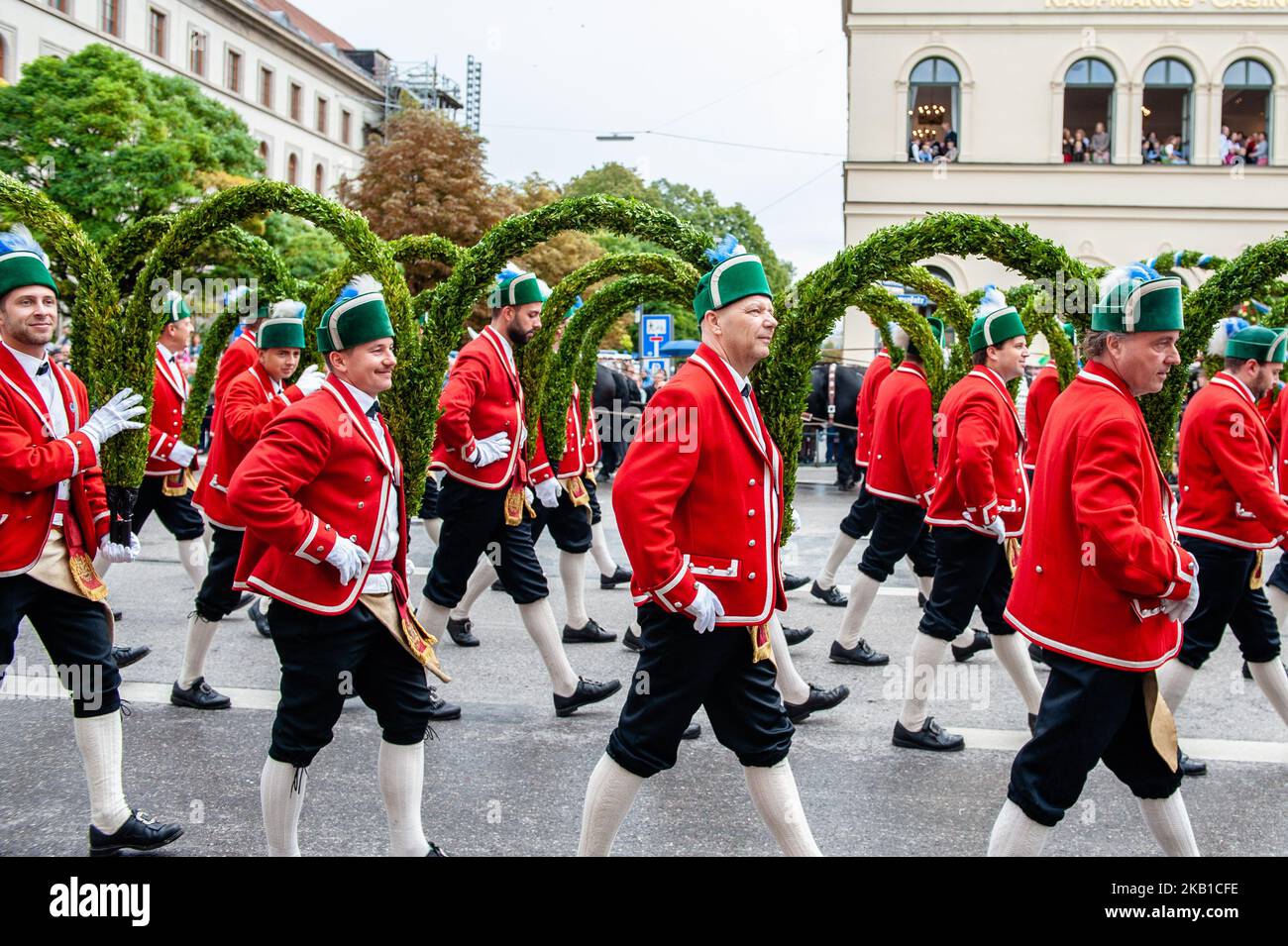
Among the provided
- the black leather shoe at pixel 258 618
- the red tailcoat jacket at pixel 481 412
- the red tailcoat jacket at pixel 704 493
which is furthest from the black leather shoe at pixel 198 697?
the red tailcoat jacket at pixel 704 493

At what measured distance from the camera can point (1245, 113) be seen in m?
30.9

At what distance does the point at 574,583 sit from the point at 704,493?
4208 mm

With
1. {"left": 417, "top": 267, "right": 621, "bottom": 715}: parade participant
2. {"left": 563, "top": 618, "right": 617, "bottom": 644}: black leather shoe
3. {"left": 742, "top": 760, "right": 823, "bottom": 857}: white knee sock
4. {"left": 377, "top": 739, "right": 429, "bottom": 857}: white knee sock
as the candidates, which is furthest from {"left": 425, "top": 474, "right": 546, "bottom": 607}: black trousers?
{"left": 742, "top": 760, "right": 823, "bottom": 857}: white knee sock

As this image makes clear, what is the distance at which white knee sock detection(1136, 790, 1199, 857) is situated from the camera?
12.4 feet

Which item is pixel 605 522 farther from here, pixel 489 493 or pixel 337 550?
pixel 337 550

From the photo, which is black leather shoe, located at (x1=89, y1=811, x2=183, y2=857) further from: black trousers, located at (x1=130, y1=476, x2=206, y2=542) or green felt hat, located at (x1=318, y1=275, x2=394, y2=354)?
black trousers, located at (x1=130, y1=476, x2=206, y2=542)

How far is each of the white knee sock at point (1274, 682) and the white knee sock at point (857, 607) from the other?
2.27 metres

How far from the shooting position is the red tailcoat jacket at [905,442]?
7.27 m

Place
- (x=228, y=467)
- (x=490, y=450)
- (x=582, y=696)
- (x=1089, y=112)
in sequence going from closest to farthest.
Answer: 1. (x=582, y=696)
2. (x=490, y=450)
3. (x=228, y=467)
4. (x=1089, y=112)

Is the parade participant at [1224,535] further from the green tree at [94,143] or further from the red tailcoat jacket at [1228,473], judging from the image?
the green tree at [94,143]

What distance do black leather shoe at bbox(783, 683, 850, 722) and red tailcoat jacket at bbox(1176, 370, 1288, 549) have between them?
1855 mm

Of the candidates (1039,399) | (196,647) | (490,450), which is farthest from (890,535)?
(196,647)

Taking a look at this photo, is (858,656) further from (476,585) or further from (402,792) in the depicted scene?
(402,792)
